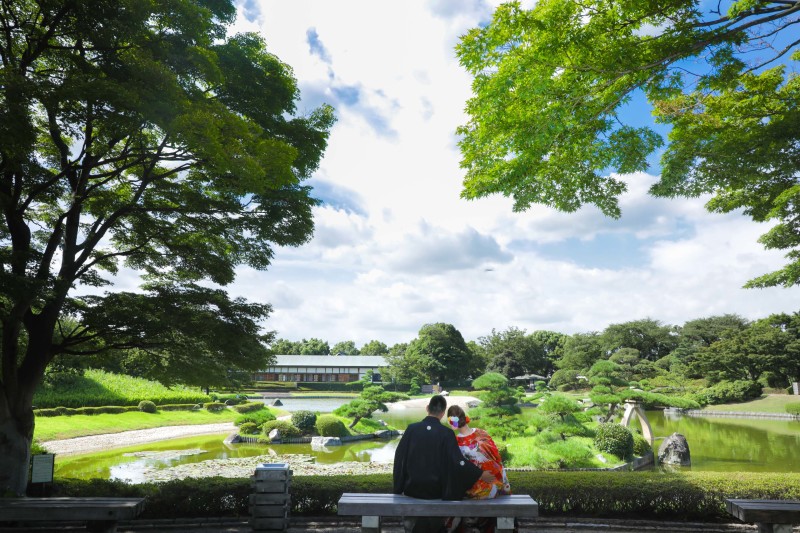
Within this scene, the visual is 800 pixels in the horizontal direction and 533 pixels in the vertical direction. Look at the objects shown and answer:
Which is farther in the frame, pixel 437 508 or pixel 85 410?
pixel 85 410

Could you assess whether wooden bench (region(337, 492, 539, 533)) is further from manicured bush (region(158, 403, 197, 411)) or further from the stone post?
manicured bush (region(158, 403, 197, 411))

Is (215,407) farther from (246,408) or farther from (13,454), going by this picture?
(13,454)

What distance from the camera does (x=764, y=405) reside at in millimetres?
28125

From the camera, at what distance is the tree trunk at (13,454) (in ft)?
18.4

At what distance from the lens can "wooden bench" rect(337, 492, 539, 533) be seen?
11.3ft

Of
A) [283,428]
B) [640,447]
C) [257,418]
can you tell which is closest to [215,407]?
[257,418]

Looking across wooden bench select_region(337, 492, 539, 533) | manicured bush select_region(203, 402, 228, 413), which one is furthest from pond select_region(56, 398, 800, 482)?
wooden bench select_region(337, 492, 539, 533)

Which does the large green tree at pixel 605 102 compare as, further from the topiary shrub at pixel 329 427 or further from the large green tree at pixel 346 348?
the large green tree at pixel 346 348

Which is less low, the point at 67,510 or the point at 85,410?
the point at 67,510

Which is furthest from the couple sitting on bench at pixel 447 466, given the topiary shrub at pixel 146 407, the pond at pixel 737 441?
the topiary shrub at pixel 146 407

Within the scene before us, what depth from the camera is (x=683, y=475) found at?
20.3ft

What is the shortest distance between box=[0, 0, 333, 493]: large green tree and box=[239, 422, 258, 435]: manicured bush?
10968 millimetres

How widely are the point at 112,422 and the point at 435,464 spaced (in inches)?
791

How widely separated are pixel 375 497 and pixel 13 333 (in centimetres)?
491
